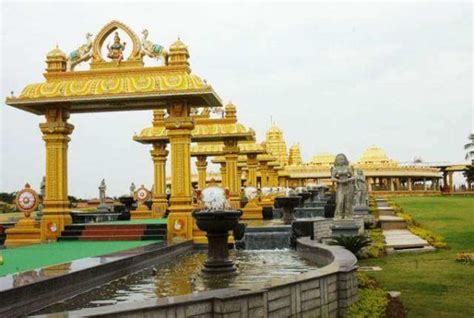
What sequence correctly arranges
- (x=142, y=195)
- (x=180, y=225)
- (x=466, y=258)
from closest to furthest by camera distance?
(x=466, y=258)
(x=180, y=225)
(x=142, y=195)

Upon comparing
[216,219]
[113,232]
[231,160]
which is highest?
[231,160]

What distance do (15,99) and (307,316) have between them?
Answer: 11.9 metres

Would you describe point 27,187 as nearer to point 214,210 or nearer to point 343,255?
point 214,210

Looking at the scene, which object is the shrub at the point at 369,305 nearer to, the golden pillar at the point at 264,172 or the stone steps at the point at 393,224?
the stone steps at the point at 393,224

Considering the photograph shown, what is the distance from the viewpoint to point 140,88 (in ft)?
54.3

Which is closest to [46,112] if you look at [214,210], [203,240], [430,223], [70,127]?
[70,127]

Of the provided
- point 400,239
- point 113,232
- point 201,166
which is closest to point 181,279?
point 113,232

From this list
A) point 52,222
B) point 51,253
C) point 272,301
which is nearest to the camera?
point 272,301

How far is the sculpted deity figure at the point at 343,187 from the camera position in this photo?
17.6 m

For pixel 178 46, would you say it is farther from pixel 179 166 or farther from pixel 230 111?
pixel 230 111

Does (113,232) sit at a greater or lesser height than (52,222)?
lesser

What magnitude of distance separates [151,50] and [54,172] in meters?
4.40

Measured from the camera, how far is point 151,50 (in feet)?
56.7

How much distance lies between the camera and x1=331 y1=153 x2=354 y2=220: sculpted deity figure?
692 inches
